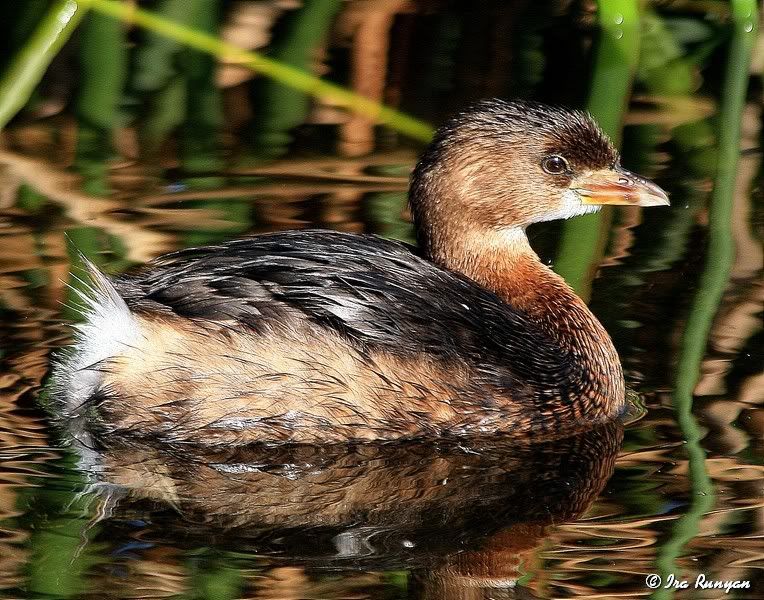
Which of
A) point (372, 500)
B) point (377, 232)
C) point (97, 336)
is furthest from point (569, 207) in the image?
point (97, 336)

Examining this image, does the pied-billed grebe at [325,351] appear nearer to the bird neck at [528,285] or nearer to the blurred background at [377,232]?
the bird neck at [528,285]

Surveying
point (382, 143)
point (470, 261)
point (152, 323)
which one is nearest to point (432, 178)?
point (470, 261)

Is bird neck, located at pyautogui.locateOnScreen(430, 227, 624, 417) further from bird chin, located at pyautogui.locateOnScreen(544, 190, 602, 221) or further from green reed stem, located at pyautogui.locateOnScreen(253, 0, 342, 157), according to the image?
green reed stem, located at pyautogui.locateOnScreen(253, 0, 342, 157)

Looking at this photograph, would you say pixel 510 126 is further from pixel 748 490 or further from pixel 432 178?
pixel 748 490

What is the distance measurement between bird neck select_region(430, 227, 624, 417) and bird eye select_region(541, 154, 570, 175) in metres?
0.26

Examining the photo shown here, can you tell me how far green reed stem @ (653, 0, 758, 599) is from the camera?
14.3ft

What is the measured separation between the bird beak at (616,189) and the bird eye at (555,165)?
7 cm

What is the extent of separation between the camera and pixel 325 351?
4.89 metres

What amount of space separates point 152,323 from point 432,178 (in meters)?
1.28

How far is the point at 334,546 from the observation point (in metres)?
4.26

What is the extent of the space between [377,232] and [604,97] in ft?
5.94
